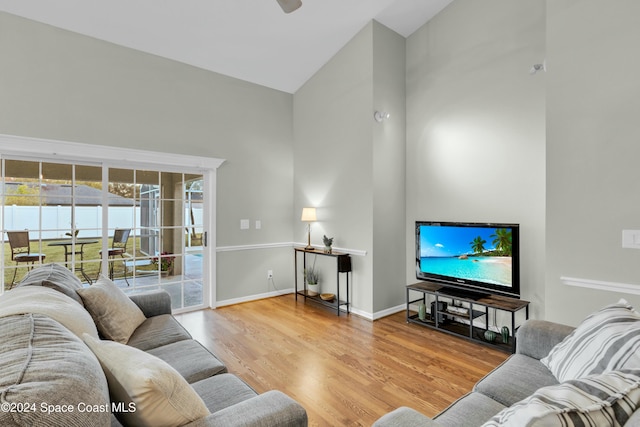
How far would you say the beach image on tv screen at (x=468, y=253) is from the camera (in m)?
3.09

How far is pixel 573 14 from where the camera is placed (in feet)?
7.38

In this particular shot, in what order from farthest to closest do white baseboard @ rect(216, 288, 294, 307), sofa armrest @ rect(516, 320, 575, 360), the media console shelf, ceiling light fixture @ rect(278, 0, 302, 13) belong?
white baseboard @ rect(216, 288, 294, 307)
the media console shelf
ceiling light fixture @ rect(278, 0, 302, 13)
sofa armrest @ rect(516, 320, 575, 360)

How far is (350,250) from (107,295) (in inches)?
106

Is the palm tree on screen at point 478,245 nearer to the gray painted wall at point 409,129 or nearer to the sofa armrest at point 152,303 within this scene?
the gray painted wall at point 409,129

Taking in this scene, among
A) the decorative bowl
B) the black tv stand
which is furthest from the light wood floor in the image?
the black tv stand

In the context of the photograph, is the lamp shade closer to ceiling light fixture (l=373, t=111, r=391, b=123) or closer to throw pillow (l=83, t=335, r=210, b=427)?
ceiling light fixture (l=373, t=111, r=391, b=123)

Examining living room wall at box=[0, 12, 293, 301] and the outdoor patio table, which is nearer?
living room wall at box=[0, 12, 293, 301]

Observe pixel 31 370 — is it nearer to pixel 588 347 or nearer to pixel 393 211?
pixel 588 347

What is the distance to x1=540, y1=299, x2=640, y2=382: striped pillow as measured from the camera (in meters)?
1.23

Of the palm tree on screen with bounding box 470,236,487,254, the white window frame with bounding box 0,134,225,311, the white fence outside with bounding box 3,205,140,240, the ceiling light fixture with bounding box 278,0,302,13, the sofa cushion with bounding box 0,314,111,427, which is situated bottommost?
the sofa cushion with bounding box 0,314,111,427

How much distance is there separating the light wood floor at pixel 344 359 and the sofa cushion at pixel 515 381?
658 mm

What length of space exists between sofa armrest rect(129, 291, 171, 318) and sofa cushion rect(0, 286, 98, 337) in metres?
0.94

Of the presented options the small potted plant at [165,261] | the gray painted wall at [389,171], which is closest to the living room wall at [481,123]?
the gray painted wall at [389,171]

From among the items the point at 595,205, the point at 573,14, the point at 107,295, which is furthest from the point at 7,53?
the point at 595,205
